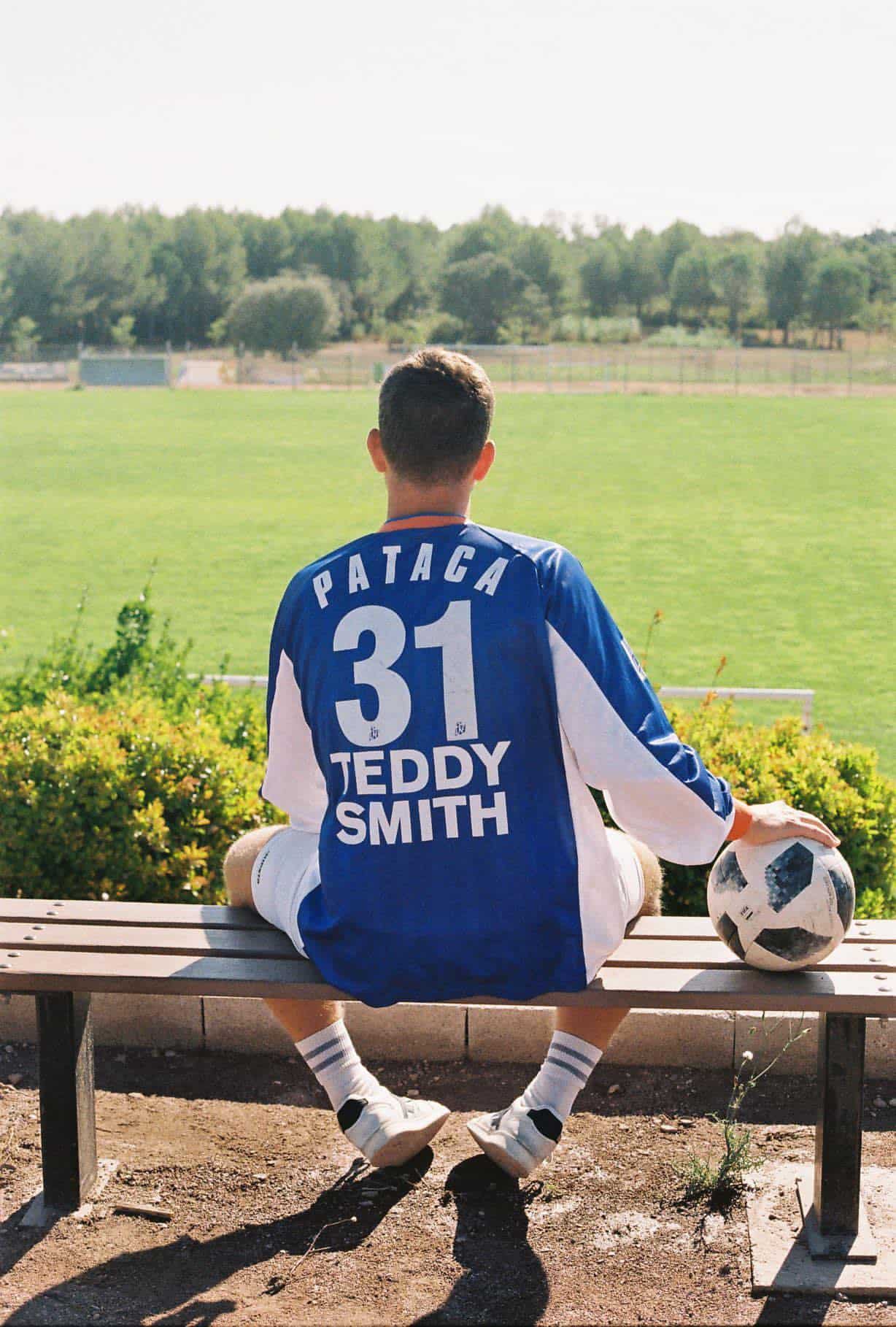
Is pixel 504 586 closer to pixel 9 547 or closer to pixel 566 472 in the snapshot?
pixel 9 547

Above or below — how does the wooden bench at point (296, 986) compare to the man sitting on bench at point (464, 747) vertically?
below

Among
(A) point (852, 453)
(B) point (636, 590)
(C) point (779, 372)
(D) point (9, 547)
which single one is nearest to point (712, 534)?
(B) point (636, 590)

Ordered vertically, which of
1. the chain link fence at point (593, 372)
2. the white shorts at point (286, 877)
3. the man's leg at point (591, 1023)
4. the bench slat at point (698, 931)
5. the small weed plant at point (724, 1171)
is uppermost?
the chain link fence at point (593, 372)

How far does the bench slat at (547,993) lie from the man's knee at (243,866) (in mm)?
278

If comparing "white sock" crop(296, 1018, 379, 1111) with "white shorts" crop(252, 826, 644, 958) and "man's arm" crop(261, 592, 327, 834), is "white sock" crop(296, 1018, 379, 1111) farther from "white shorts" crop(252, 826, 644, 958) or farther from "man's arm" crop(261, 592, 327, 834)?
"man's arm" crop(261, 592, 327, 834)

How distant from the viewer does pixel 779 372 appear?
64.4m

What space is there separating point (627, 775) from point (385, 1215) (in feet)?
3.58

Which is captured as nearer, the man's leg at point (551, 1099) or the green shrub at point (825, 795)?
the man's leg at point (551, 1099)

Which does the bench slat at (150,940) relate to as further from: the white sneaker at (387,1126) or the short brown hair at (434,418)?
the short brown hair at (434,418)

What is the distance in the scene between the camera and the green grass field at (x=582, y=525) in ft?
34.7

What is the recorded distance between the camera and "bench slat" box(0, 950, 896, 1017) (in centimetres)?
267

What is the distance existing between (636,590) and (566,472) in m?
12.6

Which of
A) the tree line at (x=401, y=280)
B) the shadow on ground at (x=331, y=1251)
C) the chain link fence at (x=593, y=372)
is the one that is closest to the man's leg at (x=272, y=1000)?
the shadow on ground at (x=331, y=1251)

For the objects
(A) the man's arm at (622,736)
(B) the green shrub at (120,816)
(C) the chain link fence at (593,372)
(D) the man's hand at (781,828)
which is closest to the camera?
(A) the man's arm at (622,736)
